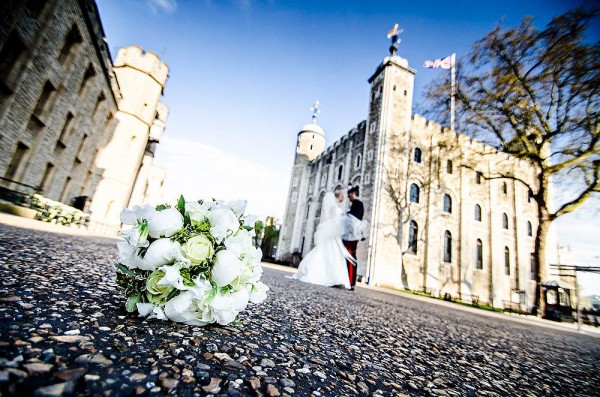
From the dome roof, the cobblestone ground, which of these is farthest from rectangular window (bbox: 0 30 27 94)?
the dome roof

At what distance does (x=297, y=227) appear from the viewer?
92.4ft

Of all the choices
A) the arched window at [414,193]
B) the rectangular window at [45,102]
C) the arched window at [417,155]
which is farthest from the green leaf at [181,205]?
the arched window at [417,155]

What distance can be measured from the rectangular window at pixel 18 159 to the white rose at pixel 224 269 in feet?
42.3

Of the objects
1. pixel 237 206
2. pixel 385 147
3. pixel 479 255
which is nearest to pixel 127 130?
pixel 385 147

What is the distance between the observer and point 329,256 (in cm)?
733

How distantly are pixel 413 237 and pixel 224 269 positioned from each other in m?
19.8

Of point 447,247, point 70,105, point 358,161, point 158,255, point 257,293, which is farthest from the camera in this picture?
point 358,161

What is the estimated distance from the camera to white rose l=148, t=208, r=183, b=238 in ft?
3.98

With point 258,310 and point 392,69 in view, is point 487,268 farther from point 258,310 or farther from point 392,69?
point 258,310

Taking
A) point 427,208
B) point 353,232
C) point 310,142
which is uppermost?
point 310,142

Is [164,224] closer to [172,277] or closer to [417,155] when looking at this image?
[172,277]

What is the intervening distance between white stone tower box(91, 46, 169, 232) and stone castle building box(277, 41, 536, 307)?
15998mm

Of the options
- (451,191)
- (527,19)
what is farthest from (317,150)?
(527,19)

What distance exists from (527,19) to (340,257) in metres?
13.5
